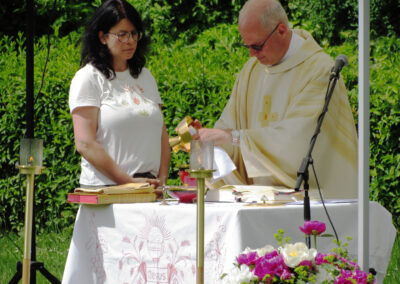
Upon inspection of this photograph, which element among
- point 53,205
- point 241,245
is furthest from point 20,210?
point 241,245

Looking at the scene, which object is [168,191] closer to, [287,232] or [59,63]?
[287,232]

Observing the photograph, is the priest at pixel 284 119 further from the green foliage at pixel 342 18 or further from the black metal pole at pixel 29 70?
the green foliage at pixel 342 18

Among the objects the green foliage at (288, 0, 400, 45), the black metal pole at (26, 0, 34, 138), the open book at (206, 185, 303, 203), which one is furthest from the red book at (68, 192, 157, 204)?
the green foliage at (288, 0, 400, 45)

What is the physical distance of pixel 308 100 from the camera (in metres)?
4.08

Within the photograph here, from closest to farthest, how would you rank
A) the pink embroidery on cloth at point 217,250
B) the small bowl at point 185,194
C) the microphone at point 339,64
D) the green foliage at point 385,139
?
1. the pink embroidery on cloth at point 217,250
2. the microphone at point 339,64
3. the small bowl at point 185,194
4. the green foliage at point 385,139

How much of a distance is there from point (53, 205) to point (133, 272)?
14.3ft

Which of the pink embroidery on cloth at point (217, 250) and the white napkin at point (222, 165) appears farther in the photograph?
the white napkin at point (222, 165)

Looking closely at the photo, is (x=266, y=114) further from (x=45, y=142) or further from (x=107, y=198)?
(x=45, y=142)

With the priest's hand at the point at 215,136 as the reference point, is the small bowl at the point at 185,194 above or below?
below

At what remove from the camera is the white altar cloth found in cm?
333

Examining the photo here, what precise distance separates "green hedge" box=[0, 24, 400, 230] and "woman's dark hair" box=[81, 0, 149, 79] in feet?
8.61

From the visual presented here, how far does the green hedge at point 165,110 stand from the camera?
21.2 ft

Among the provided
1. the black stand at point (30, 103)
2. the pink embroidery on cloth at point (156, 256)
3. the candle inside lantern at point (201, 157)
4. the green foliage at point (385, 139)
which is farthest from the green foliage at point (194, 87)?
the candle inside lantern at point (201, 157)

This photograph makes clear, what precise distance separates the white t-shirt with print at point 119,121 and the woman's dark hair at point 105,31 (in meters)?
0.06
